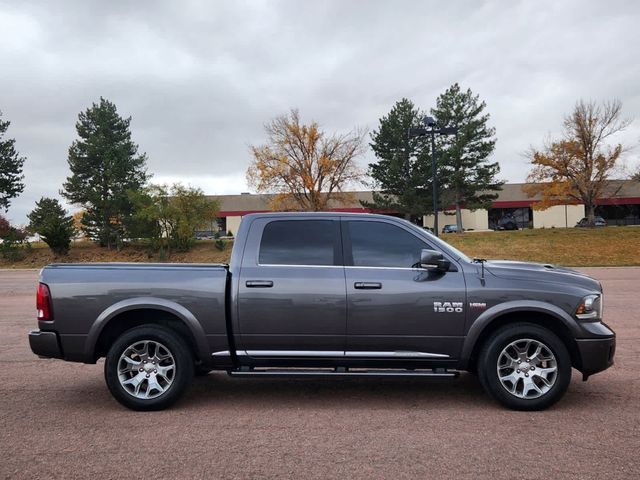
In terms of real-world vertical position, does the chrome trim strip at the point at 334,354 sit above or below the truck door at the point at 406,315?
below

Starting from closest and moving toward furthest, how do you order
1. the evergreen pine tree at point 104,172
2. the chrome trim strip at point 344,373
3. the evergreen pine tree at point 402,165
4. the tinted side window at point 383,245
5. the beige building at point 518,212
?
the chrome trim strip at point 344,373, the tinted side window at point 383,245, the evergreen pine tree at point 104,172, the evergreen pine tree at point 402,165, the beige building at point 518,212

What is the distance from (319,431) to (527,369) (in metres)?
2.08

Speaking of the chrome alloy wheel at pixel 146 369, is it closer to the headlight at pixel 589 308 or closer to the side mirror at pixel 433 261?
the side mirror at pixel 433 261

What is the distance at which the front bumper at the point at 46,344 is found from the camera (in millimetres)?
5254

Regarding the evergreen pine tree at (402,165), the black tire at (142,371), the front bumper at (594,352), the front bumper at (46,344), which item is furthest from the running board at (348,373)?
the evergreen pine tree at (402,165)

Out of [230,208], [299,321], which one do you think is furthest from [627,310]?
[230,208]

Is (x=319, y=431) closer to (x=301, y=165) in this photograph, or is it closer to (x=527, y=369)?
(x=527, y=369)

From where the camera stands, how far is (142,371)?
528 cm

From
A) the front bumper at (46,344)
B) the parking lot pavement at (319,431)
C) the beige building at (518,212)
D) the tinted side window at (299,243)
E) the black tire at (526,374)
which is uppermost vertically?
the beige building at (518,212)

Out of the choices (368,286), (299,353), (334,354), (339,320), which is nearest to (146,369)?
(299,353)

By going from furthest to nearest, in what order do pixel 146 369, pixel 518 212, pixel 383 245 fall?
pixel 518 212 → pixel 383 245 → pixel 146 369

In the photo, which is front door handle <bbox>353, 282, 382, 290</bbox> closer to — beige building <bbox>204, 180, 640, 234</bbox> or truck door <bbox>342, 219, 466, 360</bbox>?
truck door <bbox>342, 219, 466, 360</bbox>

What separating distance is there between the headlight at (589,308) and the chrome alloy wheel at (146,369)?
3919mm

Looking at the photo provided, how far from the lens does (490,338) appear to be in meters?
5.21
